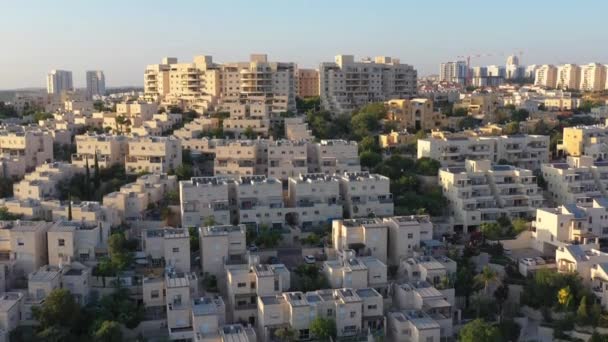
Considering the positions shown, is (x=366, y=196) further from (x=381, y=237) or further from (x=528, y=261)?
(x=528, y=261)

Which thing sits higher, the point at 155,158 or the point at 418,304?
the point at 155,158

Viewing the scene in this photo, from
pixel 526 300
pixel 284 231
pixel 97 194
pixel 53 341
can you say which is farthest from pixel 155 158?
pixel 526 300

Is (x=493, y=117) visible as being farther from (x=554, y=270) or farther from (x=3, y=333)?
(x=3, y=333)

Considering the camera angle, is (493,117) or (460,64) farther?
(460,64)

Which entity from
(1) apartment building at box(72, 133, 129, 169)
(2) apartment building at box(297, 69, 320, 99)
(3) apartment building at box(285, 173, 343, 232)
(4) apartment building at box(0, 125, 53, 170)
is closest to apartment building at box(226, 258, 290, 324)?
(3) apartment building at box(285, 173, 343, 232)

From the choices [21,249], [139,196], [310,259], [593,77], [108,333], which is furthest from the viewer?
[593,77]

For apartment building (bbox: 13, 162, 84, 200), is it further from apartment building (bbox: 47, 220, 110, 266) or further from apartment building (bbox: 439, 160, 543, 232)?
apartment building (bbox: 439, 160, 543, 232)

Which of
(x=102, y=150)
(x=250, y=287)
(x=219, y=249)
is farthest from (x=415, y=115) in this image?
(x=250, y=287)
